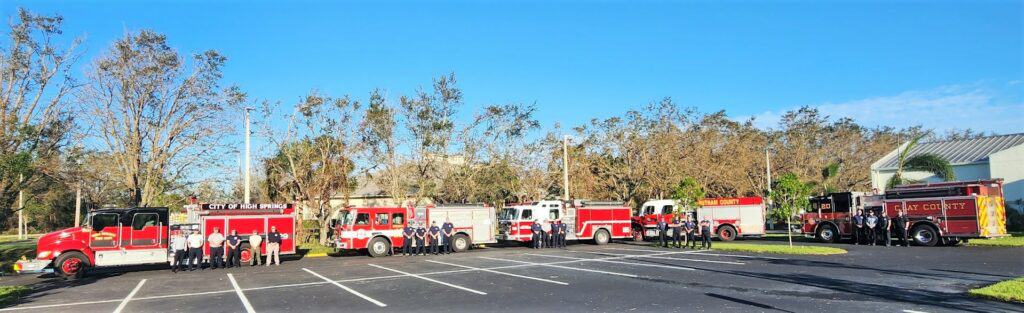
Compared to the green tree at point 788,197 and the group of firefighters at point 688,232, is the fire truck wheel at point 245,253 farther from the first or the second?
the green tree at point 788,197

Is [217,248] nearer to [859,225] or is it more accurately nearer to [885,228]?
[859,225]

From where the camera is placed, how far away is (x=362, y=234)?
24.1 meters

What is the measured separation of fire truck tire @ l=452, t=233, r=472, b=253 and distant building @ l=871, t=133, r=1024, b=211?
3199 centimetres

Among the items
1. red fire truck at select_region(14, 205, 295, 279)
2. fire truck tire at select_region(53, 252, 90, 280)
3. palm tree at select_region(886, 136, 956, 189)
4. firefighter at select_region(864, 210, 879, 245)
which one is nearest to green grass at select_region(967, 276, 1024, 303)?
firefighter at select_region(864, 210, 879, 245)

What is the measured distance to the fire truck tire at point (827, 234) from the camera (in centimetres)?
2725

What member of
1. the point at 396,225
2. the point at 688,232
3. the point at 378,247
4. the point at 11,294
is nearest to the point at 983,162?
the point at 688,232

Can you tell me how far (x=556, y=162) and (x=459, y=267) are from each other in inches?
893

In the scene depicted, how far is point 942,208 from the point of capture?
23.9 meters

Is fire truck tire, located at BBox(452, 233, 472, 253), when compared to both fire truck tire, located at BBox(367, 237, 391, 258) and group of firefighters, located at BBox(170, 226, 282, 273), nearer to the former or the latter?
fire truck tire, located at BBox(367, 237, 391, 258)

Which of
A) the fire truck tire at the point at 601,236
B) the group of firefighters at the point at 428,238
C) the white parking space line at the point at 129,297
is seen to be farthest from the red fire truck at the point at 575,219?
the white parking space line at the point at 129,297

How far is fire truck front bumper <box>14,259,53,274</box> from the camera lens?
17.4 meters

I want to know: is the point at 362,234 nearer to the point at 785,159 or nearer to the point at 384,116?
the point at 384,116

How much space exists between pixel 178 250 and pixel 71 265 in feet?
8.86

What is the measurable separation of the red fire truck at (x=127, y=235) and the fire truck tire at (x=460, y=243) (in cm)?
671
